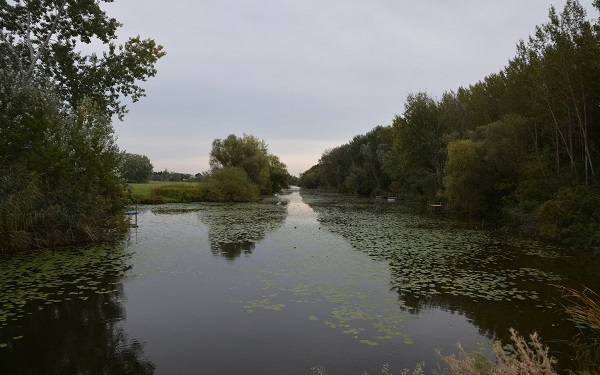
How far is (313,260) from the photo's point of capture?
44.9ft

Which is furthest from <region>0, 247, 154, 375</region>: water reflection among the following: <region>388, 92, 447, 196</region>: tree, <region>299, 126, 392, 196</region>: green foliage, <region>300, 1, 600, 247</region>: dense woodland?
<region>299, 126, 392, 196</region>: green foliage

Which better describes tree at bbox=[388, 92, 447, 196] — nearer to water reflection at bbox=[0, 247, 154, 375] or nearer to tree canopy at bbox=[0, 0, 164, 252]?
tree canopy at bbox=[0, 0, 164, 252]

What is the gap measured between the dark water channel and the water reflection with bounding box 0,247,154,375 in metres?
0.03

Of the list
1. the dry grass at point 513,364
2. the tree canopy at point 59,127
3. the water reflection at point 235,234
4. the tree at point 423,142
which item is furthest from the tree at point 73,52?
the tree at point 423,142

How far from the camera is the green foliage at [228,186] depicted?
49.4 meters

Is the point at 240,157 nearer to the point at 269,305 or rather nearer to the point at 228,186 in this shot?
the point at 228,186

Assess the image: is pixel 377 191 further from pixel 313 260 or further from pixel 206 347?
pixel 206 347

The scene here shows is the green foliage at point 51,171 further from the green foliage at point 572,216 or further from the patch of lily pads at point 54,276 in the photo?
the green foliage at point 572,216

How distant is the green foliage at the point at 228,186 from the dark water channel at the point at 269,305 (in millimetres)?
33531

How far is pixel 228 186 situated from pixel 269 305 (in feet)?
137

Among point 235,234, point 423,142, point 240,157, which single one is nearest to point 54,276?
point 235,234

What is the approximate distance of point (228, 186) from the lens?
49.3 m

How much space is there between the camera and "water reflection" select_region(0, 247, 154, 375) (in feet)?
18.9

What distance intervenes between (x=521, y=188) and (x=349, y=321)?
21.2 meters
